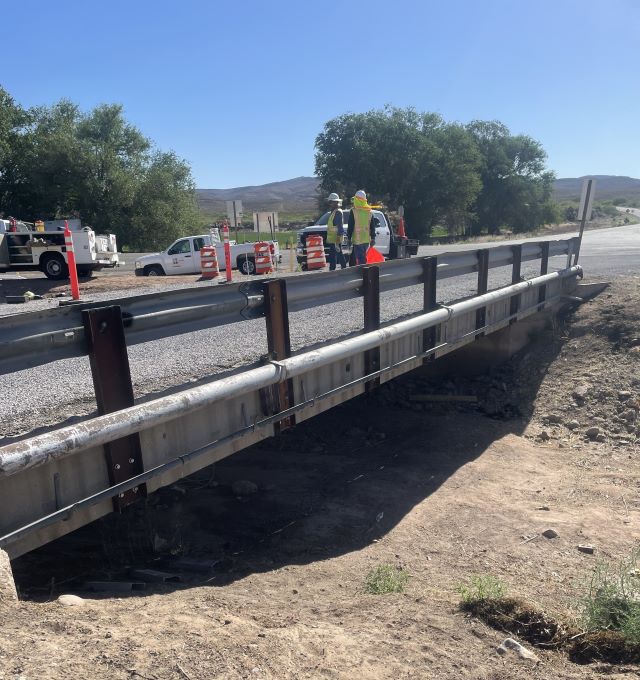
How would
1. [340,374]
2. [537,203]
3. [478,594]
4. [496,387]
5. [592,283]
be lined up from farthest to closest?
[537,203]
[592,283]
[496,387]
[340,374]
[478,594]

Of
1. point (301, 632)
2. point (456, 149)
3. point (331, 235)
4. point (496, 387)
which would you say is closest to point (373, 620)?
point (301, 632)

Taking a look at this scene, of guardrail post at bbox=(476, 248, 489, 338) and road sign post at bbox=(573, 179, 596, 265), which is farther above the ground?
road sign post at bbox=(573, 179, 596, 265)

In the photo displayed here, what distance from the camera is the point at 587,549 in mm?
5551

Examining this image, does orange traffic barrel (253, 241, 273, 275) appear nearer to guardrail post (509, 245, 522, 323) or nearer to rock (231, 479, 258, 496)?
guardrail post (509, 245, 522, 323)

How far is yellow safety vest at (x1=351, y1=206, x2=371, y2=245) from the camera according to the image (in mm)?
12586

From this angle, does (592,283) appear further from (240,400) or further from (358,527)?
(240,400)

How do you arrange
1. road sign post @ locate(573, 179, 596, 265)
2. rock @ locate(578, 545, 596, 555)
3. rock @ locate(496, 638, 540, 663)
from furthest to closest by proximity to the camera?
1. road sign post @ locate(573, 179, 596, 265)
2. rock @ locate(578, 545, 596, 555)
3. rock @ locate(496, 638, 540, 663)

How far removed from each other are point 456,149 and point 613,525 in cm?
5792

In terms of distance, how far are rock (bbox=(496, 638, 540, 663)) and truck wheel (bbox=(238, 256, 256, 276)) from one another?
18681 millimetres

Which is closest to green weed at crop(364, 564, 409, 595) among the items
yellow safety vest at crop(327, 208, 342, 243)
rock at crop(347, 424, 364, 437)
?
rock at crop(347, 424, 364, 437)

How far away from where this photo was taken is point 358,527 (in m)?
6.52

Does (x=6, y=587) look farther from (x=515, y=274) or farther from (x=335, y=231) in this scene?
(x=335, y=231)

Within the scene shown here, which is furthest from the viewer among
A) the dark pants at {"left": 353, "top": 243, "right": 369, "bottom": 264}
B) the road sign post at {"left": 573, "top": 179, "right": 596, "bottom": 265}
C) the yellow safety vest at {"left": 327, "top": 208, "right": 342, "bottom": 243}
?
the yellow safety vest at {"left": 327, "top": 208, "right": 342, "bottom": 243}

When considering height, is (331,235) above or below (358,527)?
above
